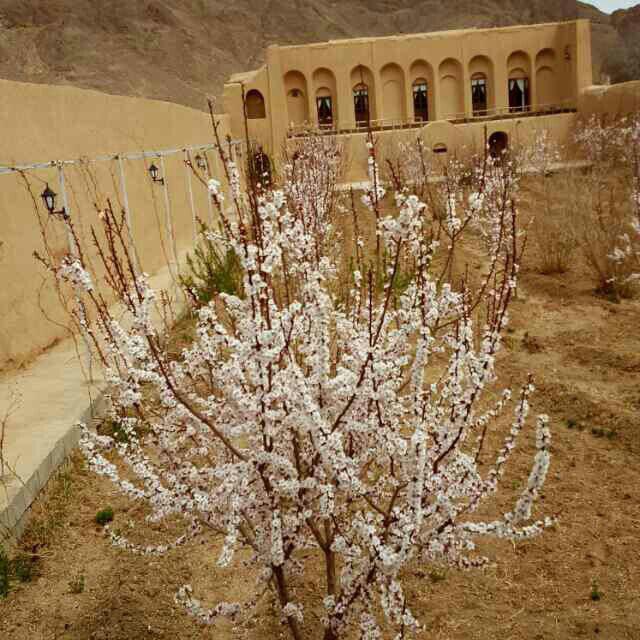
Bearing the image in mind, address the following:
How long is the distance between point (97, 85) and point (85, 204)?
35.6 meters

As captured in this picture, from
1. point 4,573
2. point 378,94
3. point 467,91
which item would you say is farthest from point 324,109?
point 4,573

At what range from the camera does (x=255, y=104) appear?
26219 millimetres

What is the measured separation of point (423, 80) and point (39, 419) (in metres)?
25.0

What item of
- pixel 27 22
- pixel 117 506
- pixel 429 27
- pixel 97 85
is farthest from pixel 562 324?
pixel 429 27

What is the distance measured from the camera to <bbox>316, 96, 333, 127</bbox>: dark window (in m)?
26.5

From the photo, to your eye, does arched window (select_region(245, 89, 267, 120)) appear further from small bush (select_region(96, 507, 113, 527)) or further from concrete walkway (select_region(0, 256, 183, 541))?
small bush (select_region(96, 507, 113, 527))

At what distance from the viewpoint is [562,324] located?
7133 millimetres

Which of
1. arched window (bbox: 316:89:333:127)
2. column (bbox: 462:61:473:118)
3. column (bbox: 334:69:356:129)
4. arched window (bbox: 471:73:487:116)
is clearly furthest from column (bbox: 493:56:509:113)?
arched window (bbox: 316:89:333:127)

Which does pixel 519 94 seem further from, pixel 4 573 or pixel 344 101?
pixel 4 573

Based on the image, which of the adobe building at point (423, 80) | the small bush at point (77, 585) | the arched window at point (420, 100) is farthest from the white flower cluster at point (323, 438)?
the arched window at point (420, 100)

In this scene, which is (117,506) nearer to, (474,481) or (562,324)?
(474,481)

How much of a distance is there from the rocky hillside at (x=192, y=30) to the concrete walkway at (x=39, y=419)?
37.4m

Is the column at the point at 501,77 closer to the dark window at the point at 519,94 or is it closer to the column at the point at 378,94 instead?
the dark window at the point at 519,94

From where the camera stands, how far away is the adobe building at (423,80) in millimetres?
25359
